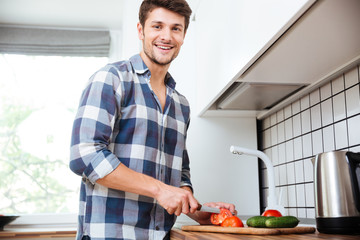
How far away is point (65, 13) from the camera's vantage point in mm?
2975

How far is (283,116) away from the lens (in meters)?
1.94

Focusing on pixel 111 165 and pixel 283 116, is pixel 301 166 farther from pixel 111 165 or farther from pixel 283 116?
pixel 111 165

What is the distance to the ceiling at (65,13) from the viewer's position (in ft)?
9.28

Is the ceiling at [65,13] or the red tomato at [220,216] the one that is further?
the ceiling at [65,13]

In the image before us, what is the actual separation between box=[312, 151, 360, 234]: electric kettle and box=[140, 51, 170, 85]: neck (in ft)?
2.24

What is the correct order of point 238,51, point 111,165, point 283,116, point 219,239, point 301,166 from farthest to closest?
point 283,116 < point 301,166 < point 238,51 < point 111,165 < point 219,239

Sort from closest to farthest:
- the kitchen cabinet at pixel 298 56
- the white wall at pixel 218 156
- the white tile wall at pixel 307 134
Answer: the kitchen cabinet at pixel 298 56 → the white tile wall at pixel 307 134 → the white wall at pixel 218 156

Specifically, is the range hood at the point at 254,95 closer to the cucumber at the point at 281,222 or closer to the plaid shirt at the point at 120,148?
the plaid shirt at the point at 120,148

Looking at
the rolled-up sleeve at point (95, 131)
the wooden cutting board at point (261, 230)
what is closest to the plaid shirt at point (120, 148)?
the rolled-up sleeve at point (95, 131)

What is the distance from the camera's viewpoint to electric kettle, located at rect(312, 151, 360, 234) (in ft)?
3.39

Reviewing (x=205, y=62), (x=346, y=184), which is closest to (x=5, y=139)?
(x=205, y=62)

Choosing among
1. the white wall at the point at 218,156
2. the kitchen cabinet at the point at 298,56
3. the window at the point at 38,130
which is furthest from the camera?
the window at the point at 38,130

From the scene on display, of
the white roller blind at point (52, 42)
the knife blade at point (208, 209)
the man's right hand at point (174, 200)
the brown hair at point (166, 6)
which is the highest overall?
the white roller blind at point (52, 42)

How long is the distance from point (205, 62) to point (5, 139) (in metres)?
1.89
